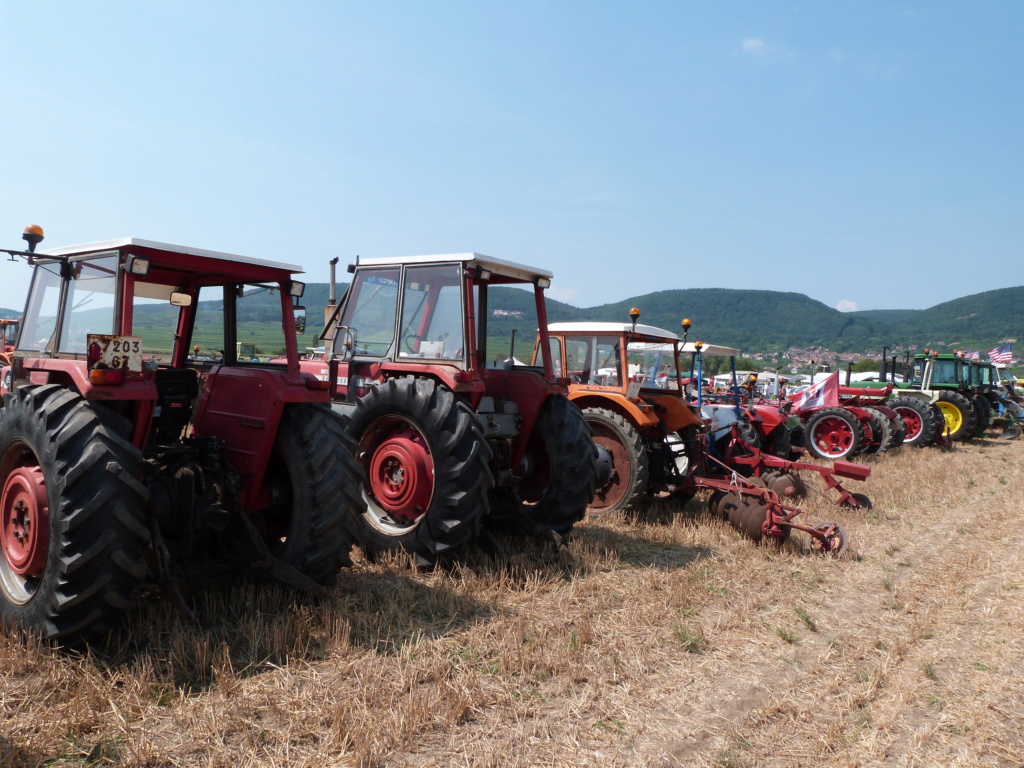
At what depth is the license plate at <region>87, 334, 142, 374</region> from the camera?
3305 millimetres

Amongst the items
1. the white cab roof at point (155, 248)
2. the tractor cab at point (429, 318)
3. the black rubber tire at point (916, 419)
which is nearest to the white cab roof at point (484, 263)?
Result: the tractor cab at point (429, 318)

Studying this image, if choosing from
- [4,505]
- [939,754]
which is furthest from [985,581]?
[4,505]

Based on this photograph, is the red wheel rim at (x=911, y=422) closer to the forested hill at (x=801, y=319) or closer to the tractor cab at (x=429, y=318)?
the tractor cab at (x=429, y=318)

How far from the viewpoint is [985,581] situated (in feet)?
17.4

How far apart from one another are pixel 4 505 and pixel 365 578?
1.93 metres

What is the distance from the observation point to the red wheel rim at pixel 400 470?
5.00 m

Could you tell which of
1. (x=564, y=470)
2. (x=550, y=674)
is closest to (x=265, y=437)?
(x=550, y=674)

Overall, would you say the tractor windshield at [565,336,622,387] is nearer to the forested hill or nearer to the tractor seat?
the tractor seat

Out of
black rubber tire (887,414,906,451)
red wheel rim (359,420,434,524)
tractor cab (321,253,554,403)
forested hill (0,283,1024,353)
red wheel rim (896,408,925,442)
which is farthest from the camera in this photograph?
forested hill (0,283,1024,353)

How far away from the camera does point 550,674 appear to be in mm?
3459

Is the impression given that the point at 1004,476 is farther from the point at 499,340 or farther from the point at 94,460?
the point at 94,460

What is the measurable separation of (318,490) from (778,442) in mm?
8009

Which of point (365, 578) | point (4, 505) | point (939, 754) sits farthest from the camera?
point (365, 578)

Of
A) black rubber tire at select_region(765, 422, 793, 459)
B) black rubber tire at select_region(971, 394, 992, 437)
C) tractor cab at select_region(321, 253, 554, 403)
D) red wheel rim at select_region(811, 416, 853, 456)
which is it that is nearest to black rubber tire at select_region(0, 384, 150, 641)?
tractor cab at select_region(321, 253, 554, 403)
